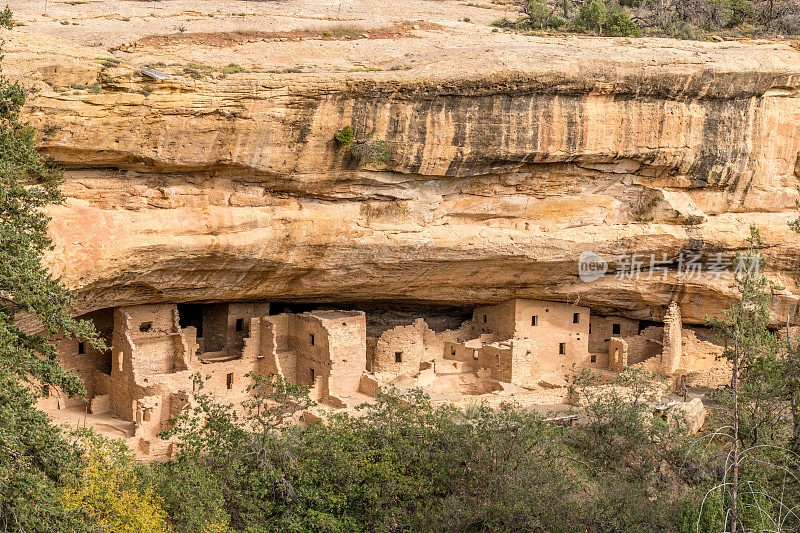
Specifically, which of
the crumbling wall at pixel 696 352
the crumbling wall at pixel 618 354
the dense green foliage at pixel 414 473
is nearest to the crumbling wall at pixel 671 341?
the crumbling wall at pixel 696 352

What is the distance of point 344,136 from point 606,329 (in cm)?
1126

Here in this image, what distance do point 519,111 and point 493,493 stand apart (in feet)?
27.2

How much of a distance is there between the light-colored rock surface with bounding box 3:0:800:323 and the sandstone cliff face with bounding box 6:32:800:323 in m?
0.05

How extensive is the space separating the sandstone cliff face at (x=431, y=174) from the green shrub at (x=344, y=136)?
174mm

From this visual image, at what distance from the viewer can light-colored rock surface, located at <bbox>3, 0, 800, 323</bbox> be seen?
54.9ft

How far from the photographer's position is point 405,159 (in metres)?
19.2

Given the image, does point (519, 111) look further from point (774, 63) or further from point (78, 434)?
point (78, 434)

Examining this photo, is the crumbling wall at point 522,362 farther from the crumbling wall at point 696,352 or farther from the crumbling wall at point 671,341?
the crumbling wall at point 696,352

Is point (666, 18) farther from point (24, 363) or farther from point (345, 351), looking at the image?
point (24, 363)

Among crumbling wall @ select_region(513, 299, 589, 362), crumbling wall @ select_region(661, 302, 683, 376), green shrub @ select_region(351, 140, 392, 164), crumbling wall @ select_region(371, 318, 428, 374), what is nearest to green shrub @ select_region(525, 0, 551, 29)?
crumbling wall @ select_region(513, 299, 589, 362)

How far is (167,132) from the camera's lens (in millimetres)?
16688

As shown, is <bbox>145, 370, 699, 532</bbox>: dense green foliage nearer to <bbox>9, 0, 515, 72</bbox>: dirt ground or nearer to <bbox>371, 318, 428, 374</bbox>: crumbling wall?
<bbox>371, 318, 428, 374</bbox>: crumbling wall

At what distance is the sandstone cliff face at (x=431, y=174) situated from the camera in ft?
54.5

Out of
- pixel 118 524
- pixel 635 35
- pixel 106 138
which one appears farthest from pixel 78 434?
pixel 635 35
